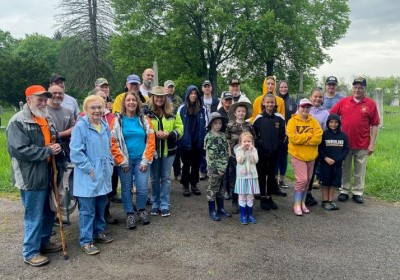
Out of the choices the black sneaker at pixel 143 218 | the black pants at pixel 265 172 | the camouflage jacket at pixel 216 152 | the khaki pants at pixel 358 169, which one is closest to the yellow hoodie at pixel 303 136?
the black pants at pixel 265 172

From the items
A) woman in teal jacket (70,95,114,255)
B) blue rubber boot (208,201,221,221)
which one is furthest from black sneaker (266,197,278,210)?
woman in teal jacket (70,95,114,255)

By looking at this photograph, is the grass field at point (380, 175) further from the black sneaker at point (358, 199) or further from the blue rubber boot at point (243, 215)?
the blue rubber boot at point (243, 215)

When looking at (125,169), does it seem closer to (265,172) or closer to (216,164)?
(216,164)

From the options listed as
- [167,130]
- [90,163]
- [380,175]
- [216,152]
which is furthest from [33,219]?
[380,175]

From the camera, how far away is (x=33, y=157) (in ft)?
11.8

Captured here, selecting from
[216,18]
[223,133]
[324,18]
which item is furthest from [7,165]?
[324,18]

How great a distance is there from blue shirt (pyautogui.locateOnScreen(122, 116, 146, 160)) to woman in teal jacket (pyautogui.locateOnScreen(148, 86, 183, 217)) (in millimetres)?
357

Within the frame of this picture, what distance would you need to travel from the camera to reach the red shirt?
5879 mm

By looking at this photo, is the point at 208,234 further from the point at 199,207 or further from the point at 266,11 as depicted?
the point at 266,11

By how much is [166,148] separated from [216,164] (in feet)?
2.72

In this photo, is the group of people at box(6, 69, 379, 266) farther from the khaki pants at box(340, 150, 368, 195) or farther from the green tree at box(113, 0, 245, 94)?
the green tree at box(113, 0, 245, 94)

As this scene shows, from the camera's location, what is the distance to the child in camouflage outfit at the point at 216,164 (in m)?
5.16

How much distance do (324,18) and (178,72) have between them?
A: 14172 millimetres

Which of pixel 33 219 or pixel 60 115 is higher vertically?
pixel 60 115
